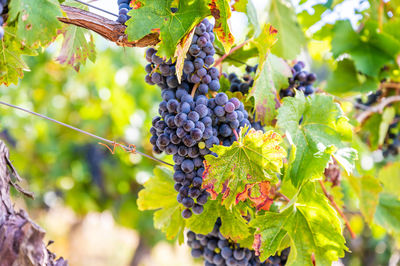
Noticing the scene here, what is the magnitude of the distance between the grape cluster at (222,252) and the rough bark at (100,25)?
51cm

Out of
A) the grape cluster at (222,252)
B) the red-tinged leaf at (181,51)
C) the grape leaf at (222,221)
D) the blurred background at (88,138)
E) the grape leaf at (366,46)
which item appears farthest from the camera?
the blurred background at (88,138)

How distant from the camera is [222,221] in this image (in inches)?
33.5

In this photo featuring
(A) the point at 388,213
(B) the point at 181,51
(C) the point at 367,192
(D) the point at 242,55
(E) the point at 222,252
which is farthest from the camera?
(A) the point at 388,213

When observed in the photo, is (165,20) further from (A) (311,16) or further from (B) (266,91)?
(A) (311,16)

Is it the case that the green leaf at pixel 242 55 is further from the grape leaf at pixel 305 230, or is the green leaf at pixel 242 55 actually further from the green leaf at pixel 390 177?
the green leaf at pixel 390 177

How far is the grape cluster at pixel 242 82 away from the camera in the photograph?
989mm

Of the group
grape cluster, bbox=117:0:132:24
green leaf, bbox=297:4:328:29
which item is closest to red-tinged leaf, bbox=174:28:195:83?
grape cluster, bbox=117:0:132:24

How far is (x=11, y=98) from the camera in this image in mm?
3463

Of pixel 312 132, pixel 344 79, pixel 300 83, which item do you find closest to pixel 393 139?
pixel 344 79

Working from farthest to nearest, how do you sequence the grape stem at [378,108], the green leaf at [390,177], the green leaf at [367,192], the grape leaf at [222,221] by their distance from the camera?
the green leaf at [390,177], the grape stem at [378,108], the green leaf at [367,192], the grape leaf at [222,221]

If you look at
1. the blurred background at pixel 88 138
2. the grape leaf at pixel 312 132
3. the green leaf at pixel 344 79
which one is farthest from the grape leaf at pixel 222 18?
the blurred background at pixel 88 138

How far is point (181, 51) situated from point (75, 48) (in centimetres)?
38

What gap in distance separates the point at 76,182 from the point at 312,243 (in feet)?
11.2

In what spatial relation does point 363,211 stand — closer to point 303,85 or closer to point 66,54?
point 303,85
